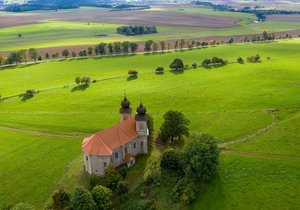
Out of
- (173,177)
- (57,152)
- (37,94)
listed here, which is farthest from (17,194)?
(37,94)

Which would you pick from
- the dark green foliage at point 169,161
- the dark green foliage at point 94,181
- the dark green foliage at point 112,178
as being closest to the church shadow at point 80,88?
the dark green foliage at point 94,181

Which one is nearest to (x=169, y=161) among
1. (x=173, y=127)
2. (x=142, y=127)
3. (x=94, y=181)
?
(x=142, y=127)

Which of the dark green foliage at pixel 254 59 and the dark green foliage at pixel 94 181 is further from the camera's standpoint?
the dark green foliage at pixel 254 59

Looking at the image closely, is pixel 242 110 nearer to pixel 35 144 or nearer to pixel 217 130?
pixel 217 130

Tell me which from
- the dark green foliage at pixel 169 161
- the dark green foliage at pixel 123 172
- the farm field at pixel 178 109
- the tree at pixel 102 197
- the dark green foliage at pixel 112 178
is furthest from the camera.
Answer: the dark green foliage at pixel 169 161

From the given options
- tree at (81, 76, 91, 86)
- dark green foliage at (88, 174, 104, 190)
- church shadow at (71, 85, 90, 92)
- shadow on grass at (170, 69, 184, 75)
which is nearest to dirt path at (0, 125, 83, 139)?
dark green foliage at (88, 174, 104, 190)

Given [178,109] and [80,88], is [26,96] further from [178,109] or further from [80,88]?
[178,109]

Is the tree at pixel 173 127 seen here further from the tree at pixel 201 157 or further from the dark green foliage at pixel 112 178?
the dark green foliage at pixel 112 178

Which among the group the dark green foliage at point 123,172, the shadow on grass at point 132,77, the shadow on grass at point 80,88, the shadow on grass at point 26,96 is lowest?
the shadow on grass at point 26,96
